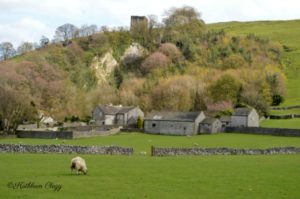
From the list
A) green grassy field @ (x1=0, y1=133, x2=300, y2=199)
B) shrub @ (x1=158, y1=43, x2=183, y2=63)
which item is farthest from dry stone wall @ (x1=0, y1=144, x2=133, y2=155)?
shrub @ (x1=158, y1=43, x2=183, y2=63)

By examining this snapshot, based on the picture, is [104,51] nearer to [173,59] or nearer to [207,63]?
[173,59]

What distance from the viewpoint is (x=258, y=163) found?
1532 inches

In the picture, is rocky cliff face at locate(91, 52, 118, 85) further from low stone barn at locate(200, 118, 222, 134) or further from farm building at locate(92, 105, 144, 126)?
low stone barn at locate(200, 118, 222, 134)

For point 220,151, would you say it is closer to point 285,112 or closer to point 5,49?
point 285,112

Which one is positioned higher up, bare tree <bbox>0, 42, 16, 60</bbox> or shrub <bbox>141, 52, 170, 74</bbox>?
bare tree <bbox>0, 42, 16, 60</bbox>

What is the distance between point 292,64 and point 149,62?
158ft

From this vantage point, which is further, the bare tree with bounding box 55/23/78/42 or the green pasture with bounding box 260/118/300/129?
the bare tree with bounding box 55/23/78/42

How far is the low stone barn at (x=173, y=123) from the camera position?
294ft

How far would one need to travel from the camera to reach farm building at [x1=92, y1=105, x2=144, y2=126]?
108 m

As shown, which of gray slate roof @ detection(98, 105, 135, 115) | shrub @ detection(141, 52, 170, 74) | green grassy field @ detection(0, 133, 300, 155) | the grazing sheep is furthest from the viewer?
shrub @ detection(141, 52, 170, 74)

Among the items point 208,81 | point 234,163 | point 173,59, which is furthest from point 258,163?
point 173,59

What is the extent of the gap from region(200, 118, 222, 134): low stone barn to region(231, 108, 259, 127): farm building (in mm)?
2964

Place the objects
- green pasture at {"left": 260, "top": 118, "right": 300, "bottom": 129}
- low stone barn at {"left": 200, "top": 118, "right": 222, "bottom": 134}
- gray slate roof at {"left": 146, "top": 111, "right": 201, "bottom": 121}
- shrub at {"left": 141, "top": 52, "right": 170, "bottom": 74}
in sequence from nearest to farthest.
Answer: green pasture at {"left": 260, "top": 118, "right": 300, "bottom": 129} < low stone barn at {"left": 200, "top": 118, "right": 222, "bottom": 134} < gray slate roof at {"left": 146, "top": 111, "right": 201, "bottom": 121} < shrub at {"left": 141, "top": 52, "right": 170, "bottom": 74}

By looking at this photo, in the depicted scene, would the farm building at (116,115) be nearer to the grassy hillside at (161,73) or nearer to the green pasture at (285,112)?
the grassy hillside at (161,73)
